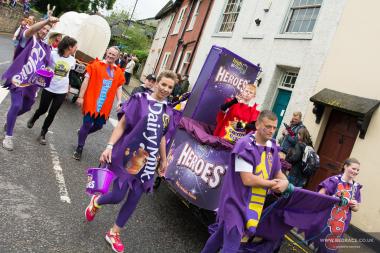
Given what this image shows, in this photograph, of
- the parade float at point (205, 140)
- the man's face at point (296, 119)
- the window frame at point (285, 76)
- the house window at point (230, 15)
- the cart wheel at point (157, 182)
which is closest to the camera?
the parade float at point (205, 140)

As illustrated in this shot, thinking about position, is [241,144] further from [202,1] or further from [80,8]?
[80,8]

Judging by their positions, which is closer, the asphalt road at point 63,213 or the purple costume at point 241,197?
the purple costume at point 241,197

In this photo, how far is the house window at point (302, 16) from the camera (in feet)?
41.8

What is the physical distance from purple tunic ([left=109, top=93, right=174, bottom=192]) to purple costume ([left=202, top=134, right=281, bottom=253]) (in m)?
0.84

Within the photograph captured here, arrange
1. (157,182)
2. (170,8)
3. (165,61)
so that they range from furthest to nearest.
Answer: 1. (170,8)
2. (165,61)
3. (157,182)

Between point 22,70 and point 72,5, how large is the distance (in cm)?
5031

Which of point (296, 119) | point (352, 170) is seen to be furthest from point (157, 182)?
point (296, 119)

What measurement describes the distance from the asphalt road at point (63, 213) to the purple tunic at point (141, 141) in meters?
0.74

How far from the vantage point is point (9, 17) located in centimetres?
4122

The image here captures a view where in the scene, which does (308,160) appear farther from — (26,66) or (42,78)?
(26,66)

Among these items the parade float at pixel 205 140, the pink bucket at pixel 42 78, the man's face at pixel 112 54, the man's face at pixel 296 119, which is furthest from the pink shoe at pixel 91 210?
the man's face at pixel 296 119

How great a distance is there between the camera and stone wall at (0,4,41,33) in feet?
128

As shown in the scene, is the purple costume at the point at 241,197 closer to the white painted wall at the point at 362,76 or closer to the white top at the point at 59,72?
the white top at the point at 59,72

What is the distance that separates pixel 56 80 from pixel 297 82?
7555mm
